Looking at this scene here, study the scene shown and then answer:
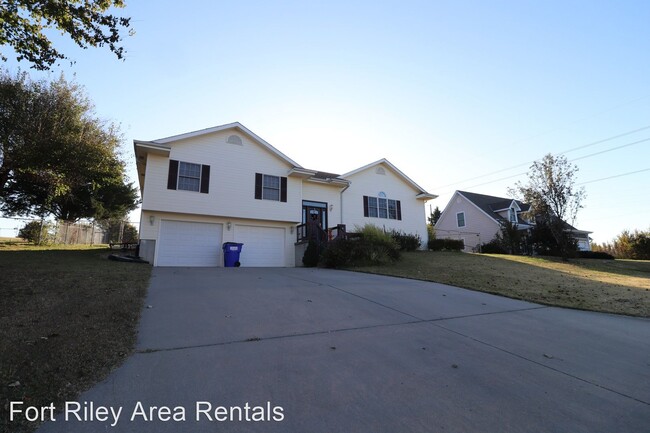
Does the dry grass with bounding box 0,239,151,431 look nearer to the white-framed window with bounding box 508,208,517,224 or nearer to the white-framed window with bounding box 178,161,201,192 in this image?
the white-framed window with bounding box 178,161,201,192

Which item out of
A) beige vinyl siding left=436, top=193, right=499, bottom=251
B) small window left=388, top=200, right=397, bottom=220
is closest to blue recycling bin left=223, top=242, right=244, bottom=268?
small window left=388, top=200, right=397, bottom=220

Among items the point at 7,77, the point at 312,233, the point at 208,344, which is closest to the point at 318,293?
the point at 208,344

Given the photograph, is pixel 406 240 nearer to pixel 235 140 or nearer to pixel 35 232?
pixel 235 140

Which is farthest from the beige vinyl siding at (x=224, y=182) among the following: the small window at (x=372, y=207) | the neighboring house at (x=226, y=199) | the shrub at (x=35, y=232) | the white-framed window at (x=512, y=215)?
the white-framed window at (x=512, y=215)

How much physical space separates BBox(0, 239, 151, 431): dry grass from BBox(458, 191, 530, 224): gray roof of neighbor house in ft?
95.4

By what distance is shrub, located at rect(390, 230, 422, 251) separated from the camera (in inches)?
780

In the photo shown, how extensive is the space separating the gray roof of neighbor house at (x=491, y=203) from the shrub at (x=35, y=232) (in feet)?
108

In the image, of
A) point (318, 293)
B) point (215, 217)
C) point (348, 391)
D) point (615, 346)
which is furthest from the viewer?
point (215, 217)

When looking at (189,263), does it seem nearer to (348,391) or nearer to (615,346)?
(348,391)

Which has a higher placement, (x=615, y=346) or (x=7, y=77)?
(x=7, y=77)

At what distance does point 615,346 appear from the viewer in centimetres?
464

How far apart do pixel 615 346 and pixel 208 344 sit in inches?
225

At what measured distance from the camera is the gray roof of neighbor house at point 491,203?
29.5 meters

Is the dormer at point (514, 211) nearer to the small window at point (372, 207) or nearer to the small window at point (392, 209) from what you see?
the small window at point (392, 209)
